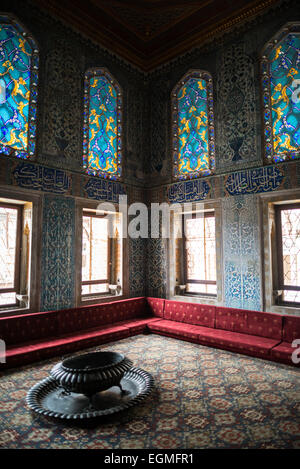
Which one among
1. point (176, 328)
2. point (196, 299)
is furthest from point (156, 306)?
point (176, 328)

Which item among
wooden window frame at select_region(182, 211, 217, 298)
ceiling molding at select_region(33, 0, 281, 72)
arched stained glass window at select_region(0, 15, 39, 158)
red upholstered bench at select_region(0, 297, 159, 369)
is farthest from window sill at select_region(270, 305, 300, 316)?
ceiling molding at select_region(33, 0, 281, 72)

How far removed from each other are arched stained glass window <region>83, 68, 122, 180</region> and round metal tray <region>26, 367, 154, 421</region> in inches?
147

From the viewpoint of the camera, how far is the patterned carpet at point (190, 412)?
7.68 ft

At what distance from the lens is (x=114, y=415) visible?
2.69 metres

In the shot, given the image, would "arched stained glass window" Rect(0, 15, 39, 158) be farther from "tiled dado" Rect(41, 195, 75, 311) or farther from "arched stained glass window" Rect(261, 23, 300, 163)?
"arched stained glass window" Rect(261, 23, 300, 163)

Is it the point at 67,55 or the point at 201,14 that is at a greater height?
the point at 201,14

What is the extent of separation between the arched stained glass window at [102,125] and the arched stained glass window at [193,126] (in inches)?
46.7

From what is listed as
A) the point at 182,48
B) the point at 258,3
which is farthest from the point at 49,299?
the point at 258,3

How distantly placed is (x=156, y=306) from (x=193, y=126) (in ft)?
12.1
